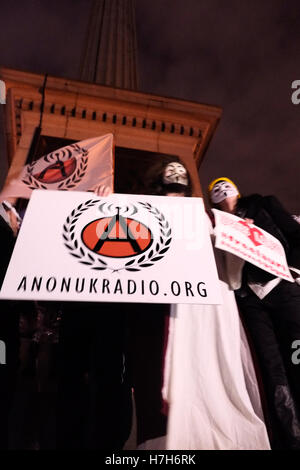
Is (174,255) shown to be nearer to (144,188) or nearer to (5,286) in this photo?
(5,286)

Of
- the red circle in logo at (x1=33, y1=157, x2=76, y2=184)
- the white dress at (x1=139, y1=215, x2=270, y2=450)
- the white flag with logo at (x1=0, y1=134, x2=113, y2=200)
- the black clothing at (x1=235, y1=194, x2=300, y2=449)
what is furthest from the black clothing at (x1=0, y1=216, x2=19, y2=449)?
the black clothing at (x1=235, y1=194, x2=300, y2=449)

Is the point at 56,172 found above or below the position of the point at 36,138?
below

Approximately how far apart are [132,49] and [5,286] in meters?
10.8

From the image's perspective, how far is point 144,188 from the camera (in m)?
5.17

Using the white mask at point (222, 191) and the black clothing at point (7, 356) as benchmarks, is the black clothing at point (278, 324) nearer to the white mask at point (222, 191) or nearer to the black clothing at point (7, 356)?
the white mask at point (222, 191)

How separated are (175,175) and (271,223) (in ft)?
4.04

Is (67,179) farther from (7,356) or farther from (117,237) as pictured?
(7,356)

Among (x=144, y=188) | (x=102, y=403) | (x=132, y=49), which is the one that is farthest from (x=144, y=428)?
(x=132, y=49)

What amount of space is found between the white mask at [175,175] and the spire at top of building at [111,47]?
18.1 ft

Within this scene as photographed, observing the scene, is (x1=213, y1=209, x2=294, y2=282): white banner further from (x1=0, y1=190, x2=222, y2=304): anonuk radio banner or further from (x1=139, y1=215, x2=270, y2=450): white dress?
(x1=139, y1=215, x2=270, y2=450): white dress

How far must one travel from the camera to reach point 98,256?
5.82 feet

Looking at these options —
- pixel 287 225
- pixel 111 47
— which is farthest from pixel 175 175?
pixel 111 47

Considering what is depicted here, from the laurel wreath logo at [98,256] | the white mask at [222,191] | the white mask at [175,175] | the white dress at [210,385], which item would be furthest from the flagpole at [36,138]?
the white dress at [210,385]

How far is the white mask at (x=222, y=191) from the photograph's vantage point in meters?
3.14
